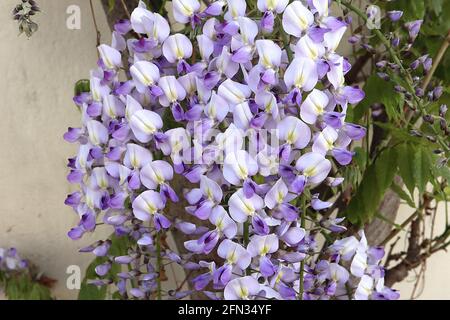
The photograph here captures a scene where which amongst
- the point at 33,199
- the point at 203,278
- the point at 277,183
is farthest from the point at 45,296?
the point at 277,183

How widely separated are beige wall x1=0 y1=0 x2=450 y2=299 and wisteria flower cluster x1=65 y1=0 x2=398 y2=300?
558 mm

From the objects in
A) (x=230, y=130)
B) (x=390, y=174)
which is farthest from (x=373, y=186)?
(x=230, y=130)

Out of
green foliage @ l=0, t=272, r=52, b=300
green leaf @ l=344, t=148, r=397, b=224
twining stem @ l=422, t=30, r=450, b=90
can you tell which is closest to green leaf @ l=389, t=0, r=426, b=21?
twining stem @ l=422, t=30, r=450, b=90

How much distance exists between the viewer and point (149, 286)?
0.76 m

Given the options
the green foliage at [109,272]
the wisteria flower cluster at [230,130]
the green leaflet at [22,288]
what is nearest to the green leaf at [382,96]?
the wisteria flower cluster at [230,130]

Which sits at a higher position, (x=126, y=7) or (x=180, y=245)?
(x=126, y=7)

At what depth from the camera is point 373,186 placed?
0.85 m

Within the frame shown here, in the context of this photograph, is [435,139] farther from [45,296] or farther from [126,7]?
[45,296]

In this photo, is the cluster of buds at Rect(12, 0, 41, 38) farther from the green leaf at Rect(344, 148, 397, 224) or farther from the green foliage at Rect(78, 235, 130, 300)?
the green leaf at Rect(344, 148, 397, 224)

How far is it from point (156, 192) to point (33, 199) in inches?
30.5

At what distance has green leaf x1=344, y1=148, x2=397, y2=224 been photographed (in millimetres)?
821

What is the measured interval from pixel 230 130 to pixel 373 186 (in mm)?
338

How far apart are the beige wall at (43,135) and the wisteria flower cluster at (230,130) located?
56 centimetres

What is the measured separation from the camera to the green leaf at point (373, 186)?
2.69 ft
